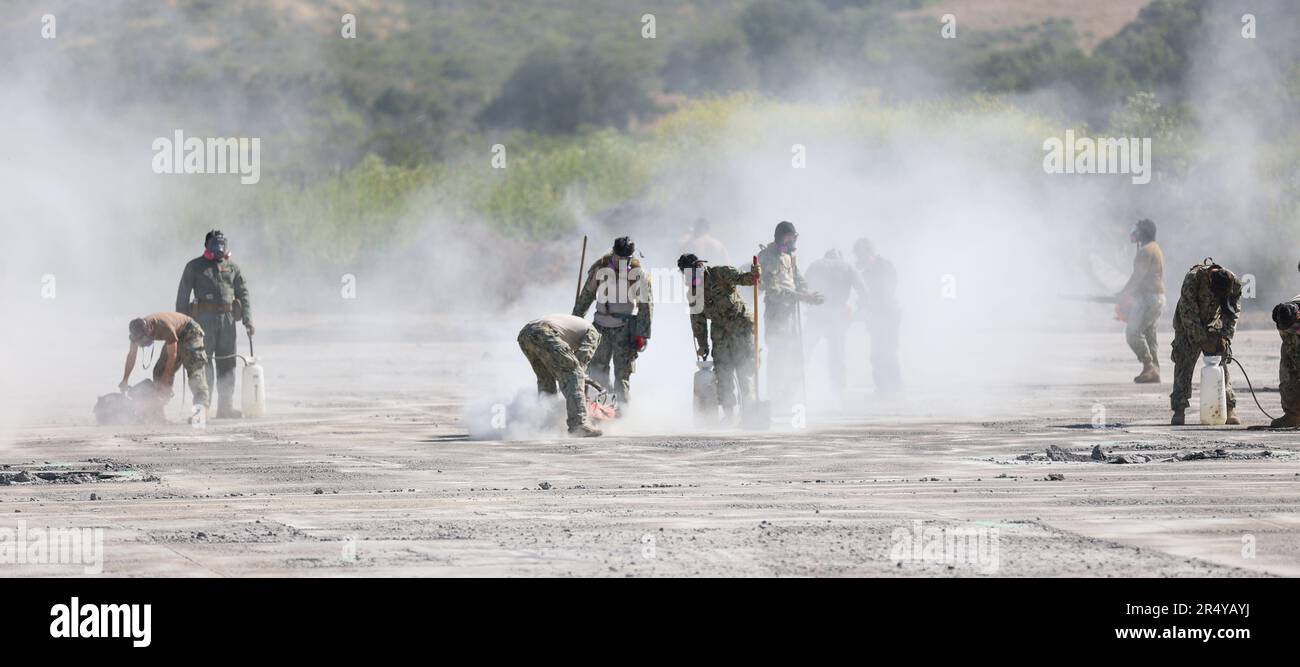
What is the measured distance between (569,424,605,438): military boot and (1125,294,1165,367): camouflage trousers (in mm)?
8736

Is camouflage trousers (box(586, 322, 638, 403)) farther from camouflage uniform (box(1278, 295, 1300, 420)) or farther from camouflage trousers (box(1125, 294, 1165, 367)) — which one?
camouflage trousers (box(1125, 294, 1165, 367))

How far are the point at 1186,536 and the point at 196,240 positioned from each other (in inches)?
1546

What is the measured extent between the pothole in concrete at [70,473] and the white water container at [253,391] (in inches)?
179

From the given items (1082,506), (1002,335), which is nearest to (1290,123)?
(1002,335)

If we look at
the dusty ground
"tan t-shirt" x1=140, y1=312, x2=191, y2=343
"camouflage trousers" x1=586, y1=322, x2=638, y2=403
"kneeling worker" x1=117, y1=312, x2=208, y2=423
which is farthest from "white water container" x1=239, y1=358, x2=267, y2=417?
"camouflage trousers" x1=586, y1=322, x2=638, y2=403

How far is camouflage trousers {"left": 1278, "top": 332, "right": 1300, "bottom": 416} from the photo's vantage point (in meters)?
17.3

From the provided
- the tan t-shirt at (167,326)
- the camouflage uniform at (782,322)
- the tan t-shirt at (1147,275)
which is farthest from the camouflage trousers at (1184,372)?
the tan t-shirt at (167,326)

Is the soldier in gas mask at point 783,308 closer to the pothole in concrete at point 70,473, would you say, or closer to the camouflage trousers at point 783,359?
the camouflage trousers at point 783,359

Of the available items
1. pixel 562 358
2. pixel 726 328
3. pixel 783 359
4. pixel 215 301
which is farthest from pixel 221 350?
pixel 783 359

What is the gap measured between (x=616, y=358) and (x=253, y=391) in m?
4.37

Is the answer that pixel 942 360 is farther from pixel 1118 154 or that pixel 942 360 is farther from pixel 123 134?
pixel 123 134

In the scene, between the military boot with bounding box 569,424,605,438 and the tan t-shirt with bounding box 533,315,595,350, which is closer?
the tan t-shirt with bounding box 533,315,595,350

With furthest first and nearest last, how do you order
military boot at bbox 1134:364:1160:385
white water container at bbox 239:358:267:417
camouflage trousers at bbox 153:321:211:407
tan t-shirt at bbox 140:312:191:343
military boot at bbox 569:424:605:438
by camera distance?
military boot at bbox 1134:364:1160:385, white water container at bbox 239:358:267:417, camouflage trousers at bbox 153:321:211:407, tan t-shirt at bbox 140:312:191:343, military boot at bbox 569:424:605:438

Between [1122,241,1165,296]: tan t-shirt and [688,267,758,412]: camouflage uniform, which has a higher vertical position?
[1122,241,1165,296]: tan t-shirt
